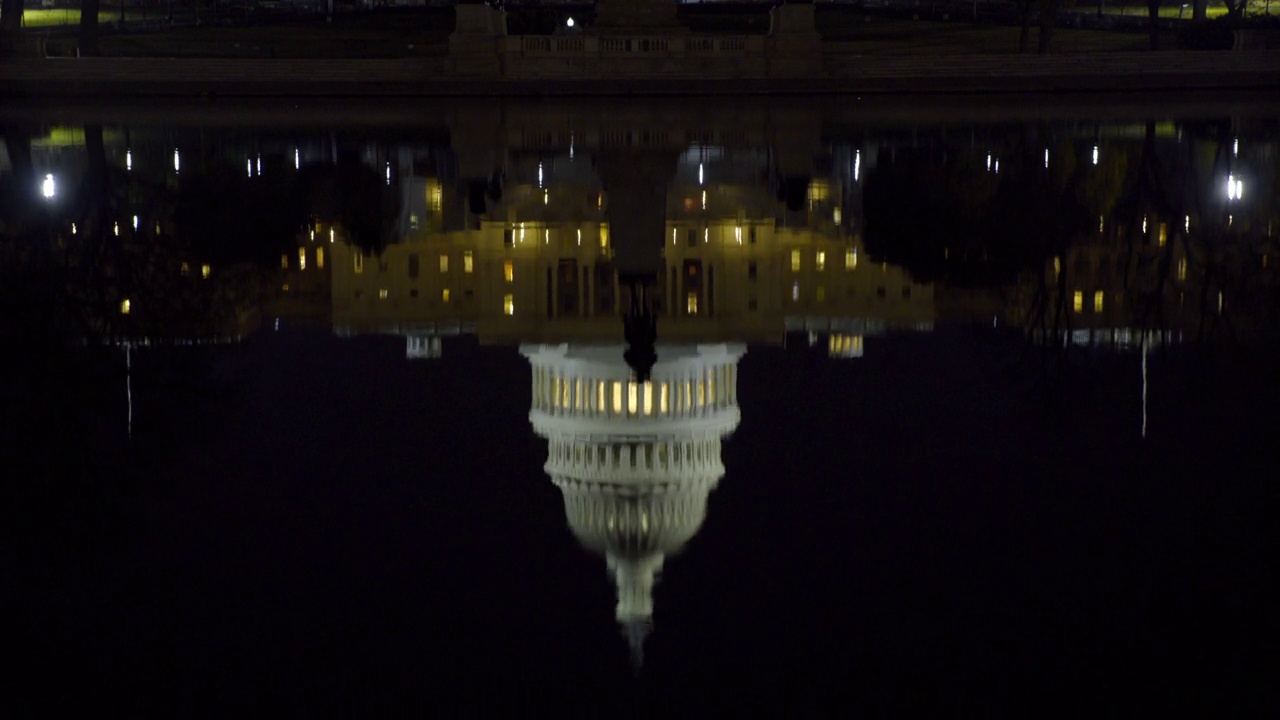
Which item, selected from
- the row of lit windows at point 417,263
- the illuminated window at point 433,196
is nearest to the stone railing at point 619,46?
Result: the illuminated window at point 433,196

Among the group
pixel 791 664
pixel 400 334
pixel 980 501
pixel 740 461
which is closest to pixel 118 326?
pixel 400 334

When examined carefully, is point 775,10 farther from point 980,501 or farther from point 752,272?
point 980,501

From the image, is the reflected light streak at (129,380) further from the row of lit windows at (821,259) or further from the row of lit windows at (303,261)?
the row of lit windows at (821,259)

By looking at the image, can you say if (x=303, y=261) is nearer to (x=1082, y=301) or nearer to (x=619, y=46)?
(x=1082, y=301)

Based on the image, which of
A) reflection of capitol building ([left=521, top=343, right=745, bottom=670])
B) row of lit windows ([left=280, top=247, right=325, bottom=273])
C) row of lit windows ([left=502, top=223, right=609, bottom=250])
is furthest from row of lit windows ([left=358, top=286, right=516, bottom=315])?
reflection of capitol building ([left=521, top=343, right=745, bottom=670])

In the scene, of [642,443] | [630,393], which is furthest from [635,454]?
[630,393]

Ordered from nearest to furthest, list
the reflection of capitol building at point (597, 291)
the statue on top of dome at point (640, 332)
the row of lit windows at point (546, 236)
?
1. the statue on top of dome at point (640, 332)
2. the reflection of capitol building at point (597, 291)
3. the row of lit windows at point (546, 236)
